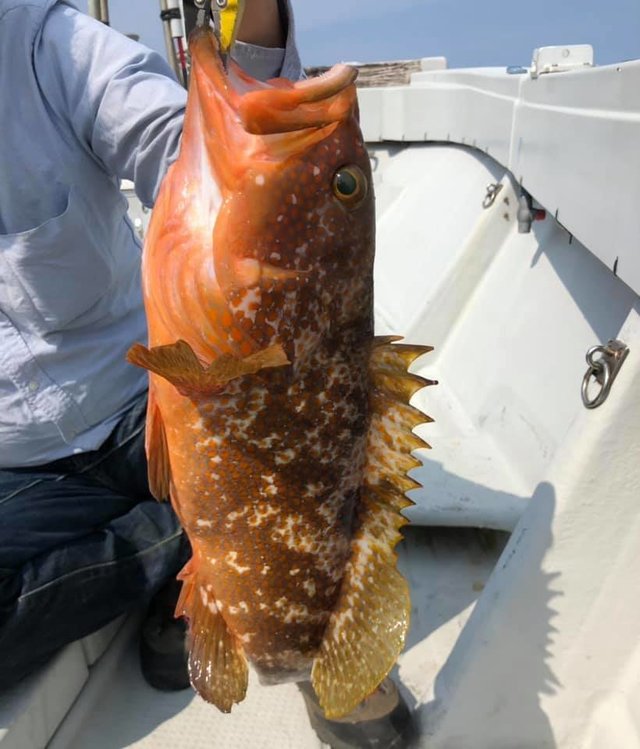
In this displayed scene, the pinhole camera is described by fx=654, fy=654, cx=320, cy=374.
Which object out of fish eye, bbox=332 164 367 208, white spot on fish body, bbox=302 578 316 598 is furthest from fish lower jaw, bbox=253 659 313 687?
fish eye, bbox=332 164 367 208

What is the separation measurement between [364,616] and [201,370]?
30.5 inches

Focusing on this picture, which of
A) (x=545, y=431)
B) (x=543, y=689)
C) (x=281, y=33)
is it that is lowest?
(x=543, y=689)

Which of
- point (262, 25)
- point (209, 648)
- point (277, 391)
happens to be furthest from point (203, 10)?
point (209, 648)

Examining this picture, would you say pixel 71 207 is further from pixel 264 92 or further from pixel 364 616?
pixel 364 616

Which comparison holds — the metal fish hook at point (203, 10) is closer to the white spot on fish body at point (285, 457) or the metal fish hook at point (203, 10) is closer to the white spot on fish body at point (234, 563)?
the white spot on fish body at point (285, 457)

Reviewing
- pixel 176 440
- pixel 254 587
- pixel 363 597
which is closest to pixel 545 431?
pixel 363 597

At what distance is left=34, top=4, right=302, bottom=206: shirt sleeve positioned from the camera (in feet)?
4.98

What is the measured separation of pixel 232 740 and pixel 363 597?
894 millimetres

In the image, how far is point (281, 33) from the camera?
134cm

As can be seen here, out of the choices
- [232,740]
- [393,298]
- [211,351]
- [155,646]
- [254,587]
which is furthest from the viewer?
[393,298]

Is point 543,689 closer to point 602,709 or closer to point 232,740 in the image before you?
point 602,709

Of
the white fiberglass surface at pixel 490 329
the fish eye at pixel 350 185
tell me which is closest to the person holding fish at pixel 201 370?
the fish eye at pixel 350 185

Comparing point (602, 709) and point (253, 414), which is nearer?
point (253, 414)

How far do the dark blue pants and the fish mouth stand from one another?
1362 mm
